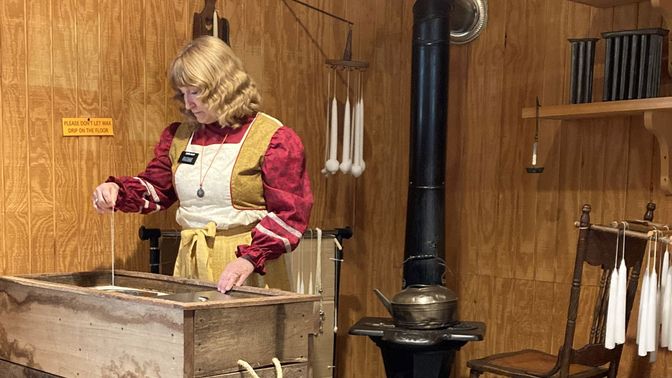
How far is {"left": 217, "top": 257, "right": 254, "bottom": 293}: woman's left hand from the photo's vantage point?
1842 millimetres

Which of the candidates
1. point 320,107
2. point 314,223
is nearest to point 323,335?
point 314,223

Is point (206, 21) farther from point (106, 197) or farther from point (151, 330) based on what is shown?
point (151, 330)

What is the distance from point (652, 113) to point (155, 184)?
1.48 m

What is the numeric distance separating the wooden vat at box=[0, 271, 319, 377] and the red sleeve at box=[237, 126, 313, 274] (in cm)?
15

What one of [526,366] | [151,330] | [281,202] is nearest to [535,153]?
[526,366]

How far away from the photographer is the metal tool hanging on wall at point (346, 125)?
297 centimetres

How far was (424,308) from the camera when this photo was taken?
245 centimetres

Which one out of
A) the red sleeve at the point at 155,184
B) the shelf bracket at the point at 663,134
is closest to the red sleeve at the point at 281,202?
the red sleeve at the point at 155,184

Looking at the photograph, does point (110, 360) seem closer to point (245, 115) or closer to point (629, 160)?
point (245, 115)

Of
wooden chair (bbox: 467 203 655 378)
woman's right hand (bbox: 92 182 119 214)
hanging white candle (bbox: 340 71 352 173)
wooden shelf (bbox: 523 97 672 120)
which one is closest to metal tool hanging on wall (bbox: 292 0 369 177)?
hanging white candle (bbox: 340 71 352 173)

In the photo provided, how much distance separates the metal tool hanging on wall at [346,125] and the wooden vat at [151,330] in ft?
3.67

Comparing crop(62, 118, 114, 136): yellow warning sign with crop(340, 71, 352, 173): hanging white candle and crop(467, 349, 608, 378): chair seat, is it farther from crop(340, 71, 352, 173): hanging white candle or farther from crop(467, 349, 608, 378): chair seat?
crop(467, 349, 608, 378): chair seat

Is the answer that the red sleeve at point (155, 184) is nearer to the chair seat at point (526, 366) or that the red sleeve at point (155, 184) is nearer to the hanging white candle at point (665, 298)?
the chair seat at point (526, 366)

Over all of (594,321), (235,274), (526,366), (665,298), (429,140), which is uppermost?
(429,140)
